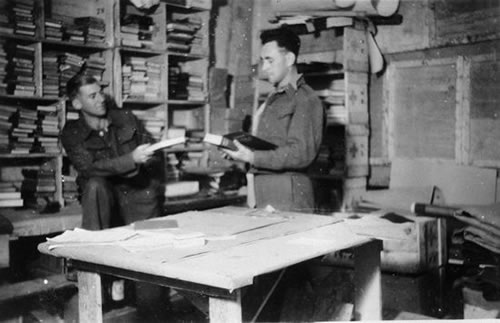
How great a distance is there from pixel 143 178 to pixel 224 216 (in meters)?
1.61

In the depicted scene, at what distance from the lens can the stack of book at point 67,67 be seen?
4544mm

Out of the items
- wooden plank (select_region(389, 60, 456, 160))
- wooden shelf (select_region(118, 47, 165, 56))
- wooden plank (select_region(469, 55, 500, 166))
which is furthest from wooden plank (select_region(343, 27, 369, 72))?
wooden shelf (select_region(118, 47, 165, 56))

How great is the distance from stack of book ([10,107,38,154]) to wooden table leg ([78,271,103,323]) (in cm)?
241

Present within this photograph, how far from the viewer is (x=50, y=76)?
4.46 metres

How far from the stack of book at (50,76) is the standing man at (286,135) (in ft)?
5.97

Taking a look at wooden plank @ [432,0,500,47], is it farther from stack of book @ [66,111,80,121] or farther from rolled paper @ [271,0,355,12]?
stack of book @ [66,111,80,121]

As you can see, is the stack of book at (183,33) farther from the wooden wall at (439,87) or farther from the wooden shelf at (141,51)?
the wooden wall at (439,87)

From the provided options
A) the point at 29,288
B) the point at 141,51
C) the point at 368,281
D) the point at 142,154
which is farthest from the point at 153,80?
the point at 368,281

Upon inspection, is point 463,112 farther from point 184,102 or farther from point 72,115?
point 72,115

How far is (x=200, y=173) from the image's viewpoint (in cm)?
523

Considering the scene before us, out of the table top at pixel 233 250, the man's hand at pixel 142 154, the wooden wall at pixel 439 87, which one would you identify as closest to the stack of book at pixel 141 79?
the man's hand at pixel 142 154

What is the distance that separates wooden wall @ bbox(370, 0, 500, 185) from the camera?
4.46 metres

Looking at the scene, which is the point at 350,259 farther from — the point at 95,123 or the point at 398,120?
the point at 95,123

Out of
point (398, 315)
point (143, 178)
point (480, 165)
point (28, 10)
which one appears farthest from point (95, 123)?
point (480, 165)
